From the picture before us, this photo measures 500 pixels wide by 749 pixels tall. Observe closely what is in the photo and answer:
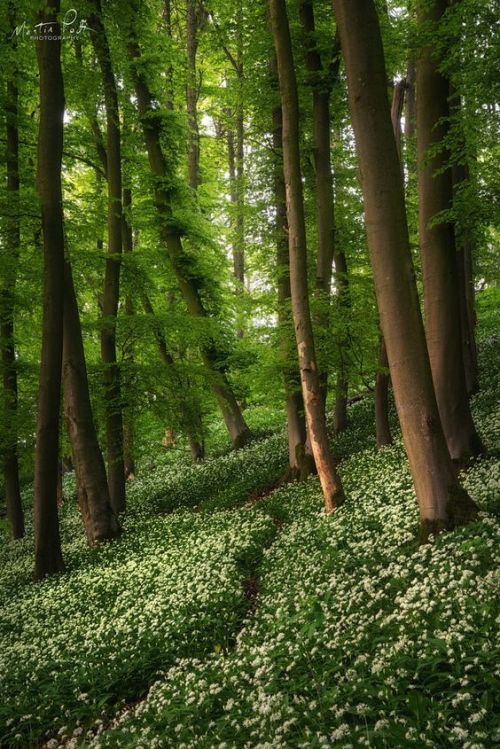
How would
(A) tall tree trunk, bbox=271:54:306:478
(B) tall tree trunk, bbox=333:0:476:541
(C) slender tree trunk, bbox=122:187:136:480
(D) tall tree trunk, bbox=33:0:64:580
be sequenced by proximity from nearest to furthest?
(B) tall tree trunk, bbox=333:0:476:541, (D) tall tree trunk, bbox=33:0:64:580, (A) tall tree trunk, bbox=271:54:306:478, (C) slender tree trunk, bbox=122:187:136:480

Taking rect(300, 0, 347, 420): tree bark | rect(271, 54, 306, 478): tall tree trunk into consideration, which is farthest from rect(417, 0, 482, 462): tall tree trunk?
rect(300, 0, 347, 420): tree bark

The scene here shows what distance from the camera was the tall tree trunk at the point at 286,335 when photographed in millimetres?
13594

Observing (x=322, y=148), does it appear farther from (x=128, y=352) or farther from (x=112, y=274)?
(x=128, y=352)

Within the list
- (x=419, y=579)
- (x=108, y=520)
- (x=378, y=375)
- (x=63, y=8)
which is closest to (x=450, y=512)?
(x=419, y=579)

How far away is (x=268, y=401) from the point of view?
16.2 metres

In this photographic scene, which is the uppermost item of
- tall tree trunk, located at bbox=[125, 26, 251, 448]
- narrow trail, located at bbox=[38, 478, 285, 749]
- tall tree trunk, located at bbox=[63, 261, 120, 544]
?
tall tree trunk, located at bbox=[125, 26, 251, 448]

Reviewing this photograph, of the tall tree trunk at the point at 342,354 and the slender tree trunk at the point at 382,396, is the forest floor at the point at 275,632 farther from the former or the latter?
the tall tree trunk at the point at 342,354

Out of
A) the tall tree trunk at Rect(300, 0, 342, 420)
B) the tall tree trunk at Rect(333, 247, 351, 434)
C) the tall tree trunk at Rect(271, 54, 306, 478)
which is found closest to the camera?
the tall tree trunk at Rect(333, 247, 351, 434)

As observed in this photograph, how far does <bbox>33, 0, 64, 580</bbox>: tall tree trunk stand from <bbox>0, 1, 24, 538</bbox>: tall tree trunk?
0.93 m

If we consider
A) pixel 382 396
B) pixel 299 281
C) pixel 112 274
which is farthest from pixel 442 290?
pixel 112 274

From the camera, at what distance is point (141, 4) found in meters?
14.8

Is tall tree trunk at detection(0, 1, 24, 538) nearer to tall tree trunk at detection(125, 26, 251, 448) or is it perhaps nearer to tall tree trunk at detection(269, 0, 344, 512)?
tall tree trunk at detection(125, 26, 251, 448)

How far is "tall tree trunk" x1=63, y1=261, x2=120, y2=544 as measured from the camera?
12.8 metres

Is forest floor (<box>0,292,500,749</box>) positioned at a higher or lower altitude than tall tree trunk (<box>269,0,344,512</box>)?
lower
